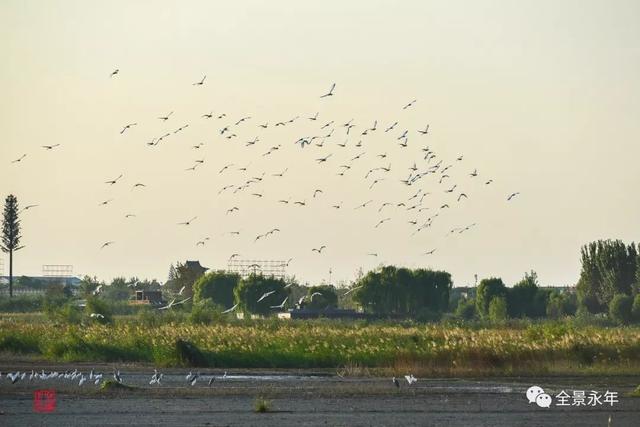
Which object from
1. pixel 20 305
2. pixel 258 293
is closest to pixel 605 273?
pixel 258 293

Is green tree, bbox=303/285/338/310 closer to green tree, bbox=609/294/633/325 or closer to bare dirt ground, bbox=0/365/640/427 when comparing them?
green tree, bbox=609/294/633/325

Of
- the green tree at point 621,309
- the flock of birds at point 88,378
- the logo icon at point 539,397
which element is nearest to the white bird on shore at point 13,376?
the flock of birds at point 88,378

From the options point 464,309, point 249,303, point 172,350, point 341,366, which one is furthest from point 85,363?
point 464,309

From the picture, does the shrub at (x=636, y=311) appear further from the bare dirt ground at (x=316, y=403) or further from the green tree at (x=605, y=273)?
the bare dirt ground at (x=316, y=403)

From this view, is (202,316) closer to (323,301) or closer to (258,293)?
(258,293)

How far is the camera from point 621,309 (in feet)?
557

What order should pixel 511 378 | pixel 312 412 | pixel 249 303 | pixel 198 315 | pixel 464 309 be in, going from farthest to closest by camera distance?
pixel 464 309, pixel 249 303, pixel 198 315, pixel 511 378, pixel 312 412

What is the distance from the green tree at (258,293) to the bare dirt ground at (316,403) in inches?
4560

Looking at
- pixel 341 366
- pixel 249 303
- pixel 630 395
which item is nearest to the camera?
pixel 630 395

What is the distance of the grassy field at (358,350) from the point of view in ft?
228

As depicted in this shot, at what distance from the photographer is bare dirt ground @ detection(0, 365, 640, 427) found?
42438 mm

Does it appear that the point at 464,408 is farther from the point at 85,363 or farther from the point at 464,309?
the point at 464,309

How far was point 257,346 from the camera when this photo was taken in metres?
76.7

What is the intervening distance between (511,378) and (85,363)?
2427cm
